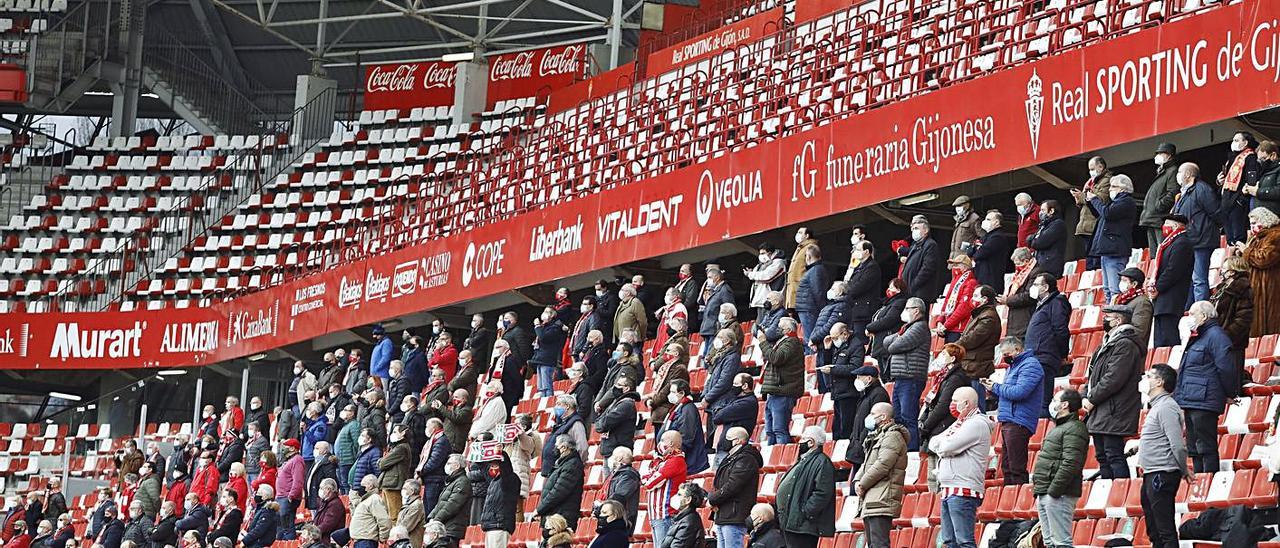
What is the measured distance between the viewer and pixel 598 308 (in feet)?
61.8

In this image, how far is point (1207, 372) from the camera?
33.1 ft

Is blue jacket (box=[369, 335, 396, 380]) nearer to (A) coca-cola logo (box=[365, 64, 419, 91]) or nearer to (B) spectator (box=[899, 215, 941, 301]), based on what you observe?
(B) spectator (box=[899, 215, 941, 301])

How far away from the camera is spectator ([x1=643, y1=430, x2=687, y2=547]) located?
13398 mm

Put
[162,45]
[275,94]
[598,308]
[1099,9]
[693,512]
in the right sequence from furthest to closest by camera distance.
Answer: [275,94], [162,45], [598,308], [1099,9], [693,512]

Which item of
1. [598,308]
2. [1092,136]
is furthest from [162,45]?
[1092,136]

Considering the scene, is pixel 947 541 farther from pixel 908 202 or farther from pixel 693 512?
pixel 908 202

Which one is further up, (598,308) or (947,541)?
(598,308)

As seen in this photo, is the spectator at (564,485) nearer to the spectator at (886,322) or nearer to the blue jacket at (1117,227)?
the spectator at (886,322)

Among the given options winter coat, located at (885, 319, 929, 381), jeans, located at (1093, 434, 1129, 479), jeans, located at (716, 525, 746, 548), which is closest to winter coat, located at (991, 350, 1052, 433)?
jeans, located at (1093, 434, 1129, 479)

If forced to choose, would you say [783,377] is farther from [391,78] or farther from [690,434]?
[391,78]

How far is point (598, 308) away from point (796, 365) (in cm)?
507

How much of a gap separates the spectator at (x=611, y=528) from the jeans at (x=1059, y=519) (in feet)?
12.5

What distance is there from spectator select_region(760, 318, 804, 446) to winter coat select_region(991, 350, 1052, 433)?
9.38ft

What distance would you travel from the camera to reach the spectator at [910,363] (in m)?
12.6
